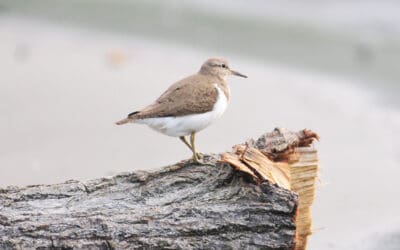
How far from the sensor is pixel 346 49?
11375 mm

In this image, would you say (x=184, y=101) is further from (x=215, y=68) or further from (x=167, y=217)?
(x=167, y=217)

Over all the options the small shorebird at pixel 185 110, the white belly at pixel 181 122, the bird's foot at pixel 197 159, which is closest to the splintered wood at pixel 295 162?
the bird's foot at pixel 197 159

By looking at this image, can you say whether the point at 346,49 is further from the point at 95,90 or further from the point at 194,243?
the point at 194,243

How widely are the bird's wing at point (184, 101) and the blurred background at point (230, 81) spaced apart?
5.63 feet

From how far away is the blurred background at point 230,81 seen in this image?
8328 mm

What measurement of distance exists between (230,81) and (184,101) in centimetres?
394

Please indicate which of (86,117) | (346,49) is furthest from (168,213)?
(346,49)

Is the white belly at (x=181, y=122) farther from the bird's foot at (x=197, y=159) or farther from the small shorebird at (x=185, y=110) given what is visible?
the bird's foot at (x=197, y=159)

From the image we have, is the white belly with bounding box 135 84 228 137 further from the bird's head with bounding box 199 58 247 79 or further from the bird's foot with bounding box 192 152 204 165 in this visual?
the bird's head with bounding box 199 58 247 79

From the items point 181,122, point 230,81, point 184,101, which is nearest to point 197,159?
point 181,122

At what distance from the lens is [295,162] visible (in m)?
5.50

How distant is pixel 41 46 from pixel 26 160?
3265mm

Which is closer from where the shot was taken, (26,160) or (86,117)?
(26,160)

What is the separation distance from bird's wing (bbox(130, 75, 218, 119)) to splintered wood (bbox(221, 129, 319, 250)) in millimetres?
763
